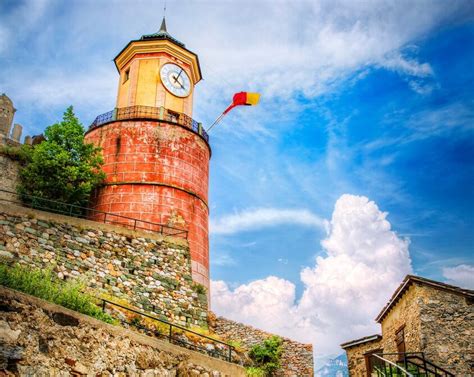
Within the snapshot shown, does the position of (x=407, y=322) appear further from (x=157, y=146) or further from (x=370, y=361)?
(x=157, y=146)

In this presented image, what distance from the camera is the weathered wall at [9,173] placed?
79.6ft

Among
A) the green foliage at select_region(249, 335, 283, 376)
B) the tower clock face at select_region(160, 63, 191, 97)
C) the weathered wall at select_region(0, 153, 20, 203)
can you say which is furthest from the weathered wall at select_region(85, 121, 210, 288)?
the green foliage at select_region(249, 335, 283, 376)

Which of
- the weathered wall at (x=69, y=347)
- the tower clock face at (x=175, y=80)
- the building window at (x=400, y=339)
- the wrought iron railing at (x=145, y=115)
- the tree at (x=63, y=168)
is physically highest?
the tower clock face at (x=175, y=80)

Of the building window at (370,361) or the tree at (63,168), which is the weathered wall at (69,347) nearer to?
the tree at (63,168)

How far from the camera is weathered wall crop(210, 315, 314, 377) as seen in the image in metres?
21.9

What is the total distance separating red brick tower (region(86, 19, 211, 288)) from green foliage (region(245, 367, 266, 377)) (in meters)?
5.70

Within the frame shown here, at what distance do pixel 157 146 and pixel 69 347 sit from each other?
15.9 meters

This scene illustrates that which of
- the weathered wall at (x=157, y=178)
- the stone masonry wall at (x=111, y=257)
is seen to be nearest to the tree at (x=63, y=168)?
the weathered wall at (x=157, y=178)

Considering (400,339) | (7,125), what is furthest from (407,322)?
(7,125)

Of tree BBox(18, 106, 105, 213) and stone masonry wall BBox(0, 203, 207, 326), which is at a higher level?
tree BBox(18, 106, 105, 213)

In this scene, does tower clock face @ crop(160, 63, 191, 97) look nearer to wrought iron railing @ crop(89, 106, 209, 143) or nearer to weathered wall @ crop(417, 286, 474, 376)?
wrought iron railing @ crop(89, 106, 209, 143)

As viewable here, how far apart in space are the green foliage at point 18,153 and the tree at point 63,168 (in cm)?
55

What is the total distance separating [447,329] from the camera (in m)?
17.5

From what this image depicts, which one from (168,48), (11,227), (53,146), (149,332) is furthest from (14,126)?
(149,332)
